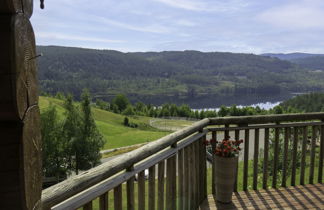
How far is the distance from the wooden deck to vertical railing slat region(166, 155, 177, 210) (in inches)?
39.5

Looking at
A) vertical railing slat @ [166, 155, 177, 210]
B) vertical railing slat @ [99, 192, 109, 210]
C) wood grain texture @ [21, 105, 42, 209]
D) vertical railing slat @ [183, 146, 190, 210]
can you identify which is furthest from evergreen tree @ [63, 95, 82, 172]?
wood grain texture @ [21, 105, 42, 209]

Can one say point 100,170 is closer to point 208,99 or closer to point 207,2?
point 207,2

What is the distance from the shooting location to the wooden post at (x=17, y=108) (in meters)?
0.66

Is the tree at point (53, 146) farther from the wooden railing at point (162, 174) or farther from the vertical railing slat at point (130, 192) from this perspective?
the vertical railing slat at point (130, 192)

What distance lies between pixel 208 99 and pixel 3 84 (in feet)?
477

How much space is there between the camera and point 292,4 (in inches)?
424

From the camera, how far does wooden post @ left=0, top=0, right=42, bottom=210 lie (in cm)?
66

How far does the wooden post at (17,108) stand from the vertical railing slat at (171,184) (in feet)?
6.39

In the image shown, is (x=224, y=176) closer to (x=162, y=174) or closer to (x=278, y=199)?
(x=278, y=199)

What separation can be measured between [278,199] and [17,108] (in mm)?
3940

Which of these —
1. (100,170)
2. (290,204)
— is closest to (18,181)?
(100,170)

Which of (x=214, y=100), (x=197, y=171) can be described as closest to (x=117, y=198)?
(x=197, y=171)

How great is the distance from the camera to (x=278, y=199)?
384cm

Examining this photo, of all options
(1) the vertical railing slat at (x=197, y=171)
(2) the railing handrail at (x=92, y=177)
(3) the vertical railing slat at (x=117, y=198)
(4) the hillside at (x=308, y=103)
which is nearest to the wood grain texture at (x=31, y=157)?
(2) the railing handrail at (x=92, y=177)
